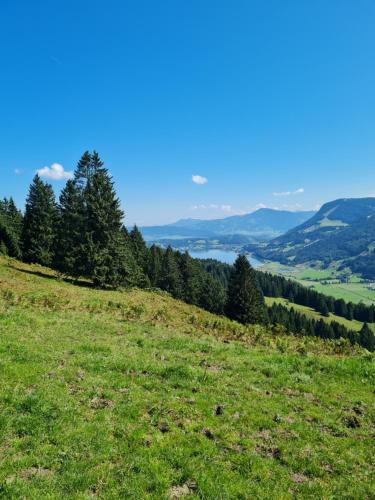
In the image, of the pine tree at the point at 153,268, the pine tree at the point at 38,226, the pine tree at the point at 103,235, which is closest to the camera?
the pine tree at the point at 103,235

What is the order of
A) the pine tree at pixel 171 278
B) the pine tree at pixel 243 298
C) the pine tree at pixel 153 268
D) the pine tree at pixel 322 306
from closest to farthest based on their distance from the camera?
the pine tree at pixel 243 298
the pine tree at pixel 171 278
the pine tree at pixel 153 268
the pine tree at pixel 322 306

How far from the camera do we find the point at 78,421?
9.25 m

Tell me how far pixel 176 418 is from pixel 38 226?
2039 inches

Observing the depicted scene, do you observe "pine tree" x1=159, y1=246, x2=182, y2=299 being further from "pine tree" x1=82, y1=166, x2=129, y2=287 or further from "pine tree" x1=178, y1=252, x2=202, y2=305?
"pine tree" x1=82, y1=166, x2=129, y2=287

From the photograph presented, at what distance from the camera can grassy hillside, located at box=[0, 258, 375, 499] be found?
7473 mm

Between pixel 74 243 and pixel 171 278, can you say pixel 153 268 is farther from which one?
pixel 74 243

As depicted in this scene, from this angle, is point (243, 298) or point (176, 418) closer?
point (176, 418)

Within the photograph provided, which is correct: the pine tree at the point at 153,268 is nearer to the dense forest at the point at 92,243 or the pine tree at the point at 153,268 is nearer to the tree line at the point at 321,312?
the dense forest at the point at 92,243

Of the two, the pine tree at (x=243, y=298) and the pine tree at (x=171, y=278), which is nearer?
the pine tree at (x=243, y=298)

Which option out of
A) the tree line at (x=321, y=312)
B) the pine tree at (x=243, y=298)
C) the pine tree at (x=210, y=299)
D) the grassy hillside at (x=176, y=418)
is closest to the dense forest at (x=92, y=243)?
the pine tree at (x=243, y=298)

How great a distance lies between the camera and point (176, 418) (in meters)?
10.0

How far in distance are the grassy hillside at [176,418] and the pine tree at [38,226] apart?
4007cm

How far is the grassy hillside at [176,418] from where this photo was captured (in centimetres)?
747

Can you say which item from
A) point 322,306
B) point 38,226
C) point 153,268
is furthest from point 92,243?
point 322,306
